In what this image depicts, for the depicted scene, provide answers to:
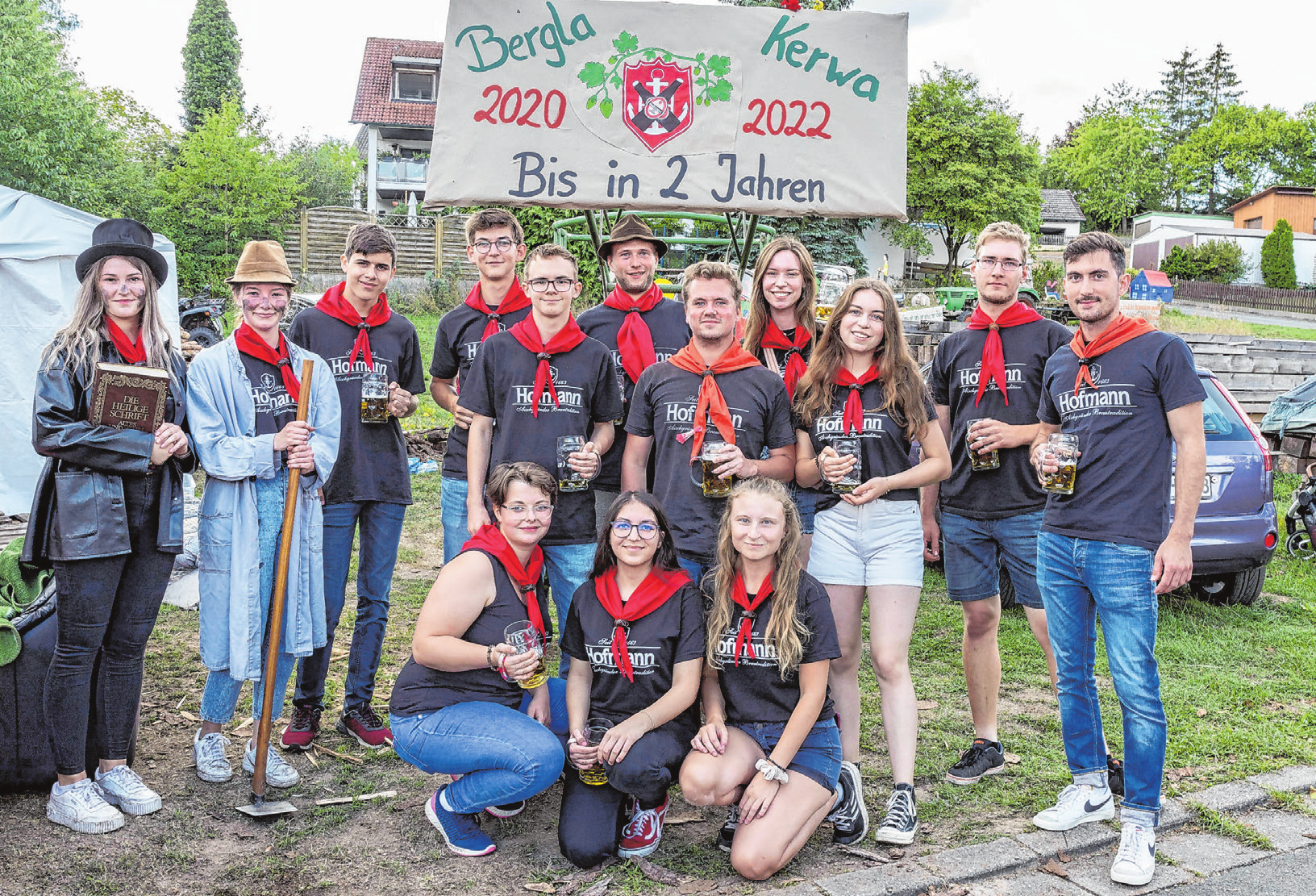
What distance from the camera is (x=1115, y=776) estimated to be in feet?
13.1

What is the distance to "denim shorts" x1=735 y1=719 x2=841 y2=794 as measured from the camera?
351 cm

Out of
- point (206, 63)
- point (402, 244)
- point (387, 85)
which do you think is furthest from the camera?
point (206, 63)

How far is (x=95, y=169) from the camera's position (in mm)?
23922

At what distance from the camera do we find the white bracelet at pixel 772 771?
3424 mm

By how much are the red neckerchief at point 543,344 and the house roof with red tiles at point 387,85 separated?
3810 cm

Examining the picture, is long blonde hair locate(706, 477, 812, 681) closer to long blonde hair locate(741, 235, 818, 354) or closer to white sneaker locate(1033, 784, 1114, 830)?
long blonde hair locate(741, 235, 818, 354)

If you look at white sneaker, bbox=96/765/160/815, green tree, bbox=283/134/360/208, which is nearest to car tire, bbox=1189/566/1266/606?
→ white sneaker, bbox=96/765/160/815

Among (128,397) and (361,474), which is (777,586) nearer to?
(361,474)

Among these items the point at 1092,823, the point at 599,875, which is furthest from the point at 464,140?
the point at 1092,823

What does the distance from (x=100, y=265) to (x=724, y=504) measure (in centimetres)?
254

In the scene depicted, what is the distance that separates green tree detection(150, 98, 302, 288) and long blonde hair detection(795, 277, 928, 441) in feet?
87.5

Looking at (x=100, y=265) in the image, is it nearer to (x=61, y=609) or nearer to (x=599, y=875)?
(x=61, y=609)

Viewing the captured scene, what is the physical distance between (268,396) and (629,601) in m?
1.80

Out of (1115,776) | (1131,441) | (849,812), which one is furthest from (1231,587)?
(849,812)
